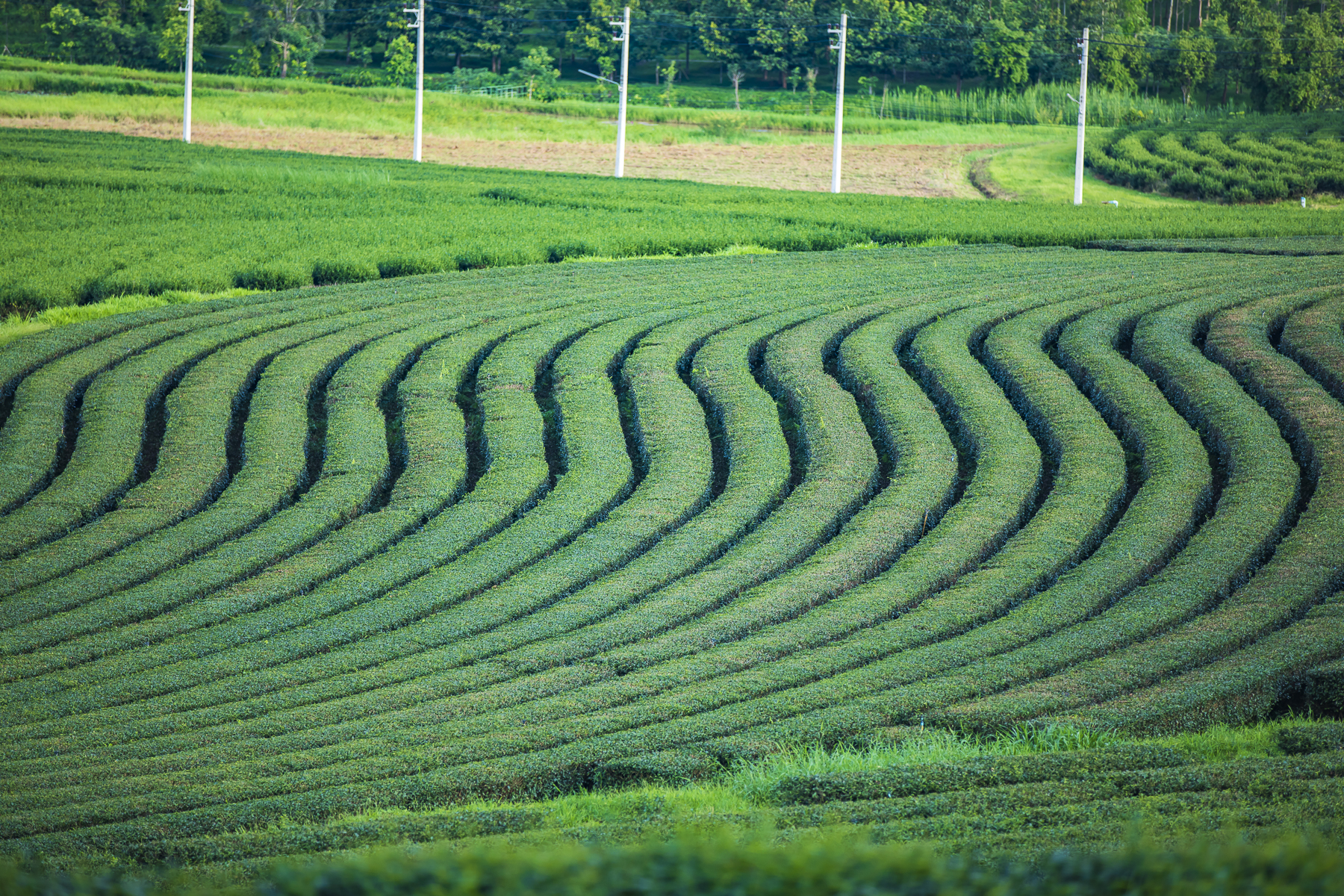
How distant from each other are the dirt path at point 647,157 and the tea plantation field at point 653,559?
3058cm

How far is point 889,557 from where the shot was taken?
14.4 m

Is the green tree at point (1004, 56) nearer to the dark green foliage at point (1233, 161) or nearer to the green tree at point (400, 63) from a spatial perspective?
the dark green foliage at point (1233, 161)

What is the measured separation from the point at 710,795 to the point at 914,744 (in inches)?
75.6

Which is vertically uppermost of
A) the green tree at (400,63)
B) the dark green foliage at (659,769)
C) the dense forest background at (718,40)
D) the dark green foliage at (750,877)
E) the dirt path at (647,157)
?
the dense forest background at (718,40)

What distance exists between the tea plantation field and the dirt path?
30.6 metres

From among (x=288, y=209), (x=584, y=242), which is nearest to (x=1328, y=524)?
(x=584, y=242)

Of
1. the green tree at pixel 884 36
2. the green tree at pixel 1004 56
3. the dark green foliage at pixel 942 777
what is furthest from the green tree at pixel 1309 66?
the dark green foliage at pixel 942 777

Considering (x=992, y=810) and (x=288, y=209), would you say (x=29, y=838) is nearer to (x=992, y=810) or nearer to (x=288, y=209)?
(x=992, y=810)

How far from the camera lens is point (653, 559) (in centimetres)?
1416

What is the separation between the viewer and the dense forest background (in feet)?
275

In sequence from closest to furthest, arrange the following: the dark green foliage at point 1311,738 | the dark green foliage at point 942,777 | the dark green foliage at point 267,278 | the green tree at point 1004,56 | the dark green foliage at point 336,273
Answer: the dark green foliage at point 942,777 < the dark green foliage at point 1311,738 < the dark green foliage at point 267,278 < the dark green foliage at point 336,273 < the green tree at point 1004,56

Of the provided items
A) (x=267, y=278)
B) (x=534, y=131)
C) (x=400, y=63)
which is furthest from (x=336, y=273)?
(x=400, y=63)

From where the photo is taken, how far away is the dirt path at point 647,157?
55375mm

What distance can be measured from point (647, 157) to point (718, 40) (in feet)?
119
